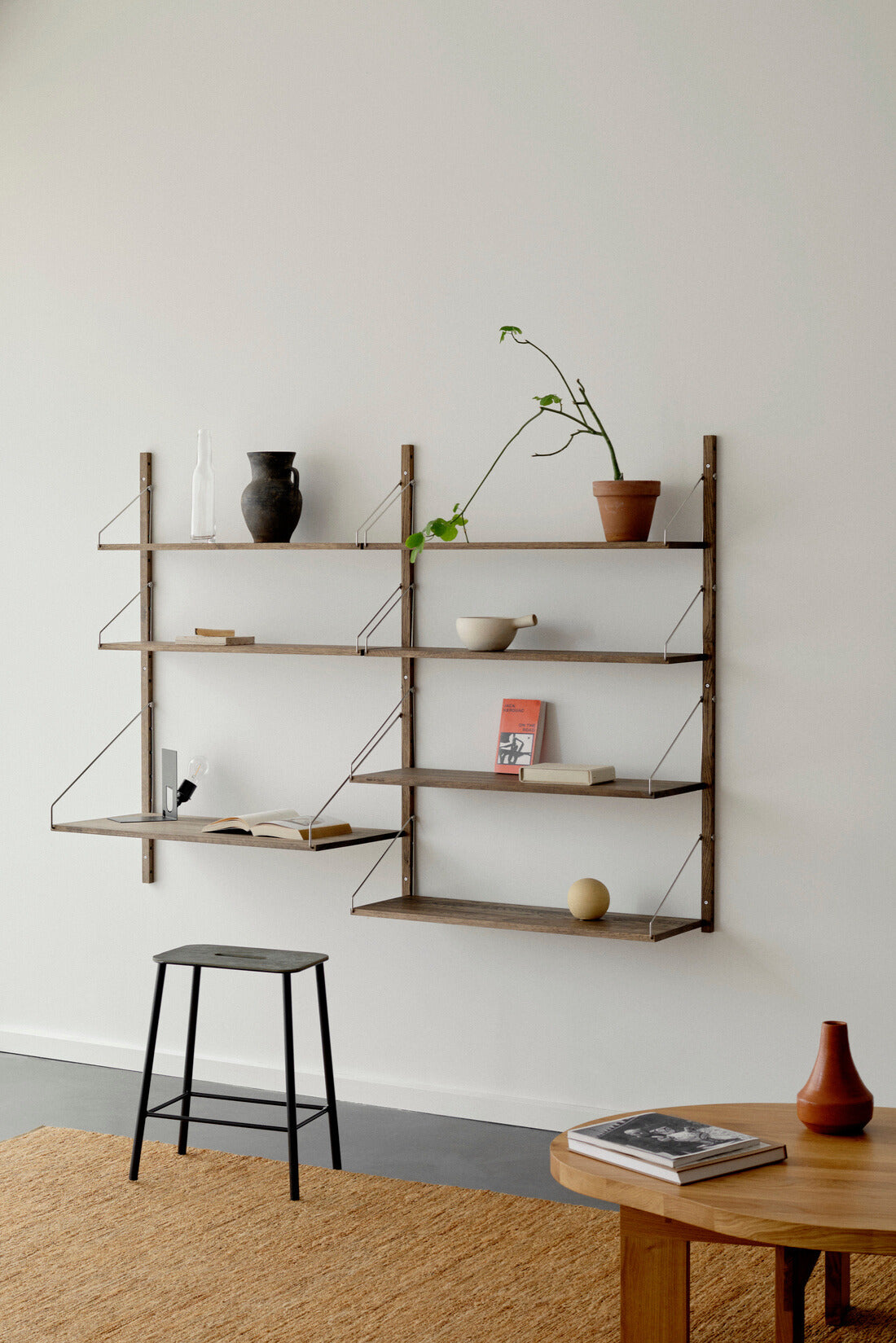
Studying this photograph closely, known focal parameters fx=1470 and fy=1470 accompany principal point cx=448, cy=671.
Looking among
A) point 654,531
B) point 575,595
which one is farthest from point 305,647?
point 654,531

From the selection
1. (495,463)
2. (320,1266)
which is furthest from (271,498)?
(320,1266)

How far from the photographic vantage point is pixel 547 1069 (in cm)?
394

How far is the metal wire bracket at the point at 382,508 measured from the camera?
4090mm

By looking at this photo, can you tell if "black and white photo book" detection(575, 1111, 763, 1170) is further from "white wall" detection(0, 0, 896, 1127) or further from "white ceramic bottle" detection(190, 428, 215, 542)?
"white ceramic bottle" detection(190, 428, 215, 542)

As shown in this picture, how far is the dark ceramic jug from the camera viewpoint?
409 cm

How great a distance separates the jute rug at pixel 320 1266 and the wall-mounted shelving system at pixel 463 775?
0.69 m

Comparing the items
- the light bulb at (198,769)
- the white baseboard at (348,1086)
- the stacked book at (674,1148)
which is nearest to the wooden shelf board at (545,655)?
the light bulb at (198,769)

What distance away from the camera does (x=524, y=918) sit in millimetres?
3715

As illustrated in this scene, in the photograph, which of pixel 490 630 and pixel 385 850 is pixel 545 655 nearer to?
pixel 490 630

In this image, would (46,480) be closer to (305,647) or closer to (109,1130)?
(305,647)

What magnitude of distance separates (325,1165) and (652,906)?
1045mm

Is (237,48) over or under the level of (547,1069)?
over

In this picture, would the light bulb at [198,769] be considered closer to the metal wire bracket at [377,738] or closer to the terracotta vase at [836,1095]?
the metal wire bracket at [377,738]

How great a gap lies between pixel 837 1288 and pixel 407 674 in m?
1.94
